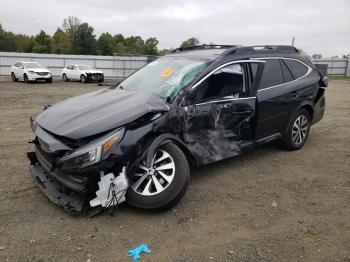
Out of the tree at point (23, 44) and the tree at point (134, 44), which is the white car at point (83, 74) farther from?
the tree at point (134, 44)

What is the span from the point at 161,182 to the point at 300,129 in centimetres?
323

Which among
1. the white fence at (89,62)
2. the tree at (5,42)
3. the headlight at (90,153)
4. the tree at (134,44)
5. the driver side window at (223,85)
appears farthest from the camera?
the tree at (134,44)

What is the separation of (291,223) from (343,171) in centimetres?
200

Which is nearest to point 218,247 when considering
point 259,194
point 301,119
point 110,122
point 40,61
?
point 259,194

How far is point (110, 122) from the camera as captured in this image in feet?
11.9

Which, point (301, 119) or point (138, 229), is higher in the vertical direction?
point (301, 119)

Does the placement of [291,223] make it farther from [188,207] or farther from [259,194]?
[188,207]

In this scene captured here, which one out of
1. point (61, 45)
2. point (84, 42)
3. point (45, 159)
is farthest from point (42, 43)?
point (45, 159)

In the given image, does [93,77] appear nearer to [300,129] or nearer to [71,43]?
[300,129]

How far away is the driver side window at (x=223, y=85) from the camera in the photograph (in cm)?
438

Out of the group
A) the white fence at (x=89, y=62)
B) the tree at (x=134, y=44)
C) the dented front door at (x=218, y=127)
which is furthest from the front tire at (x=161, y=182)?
the tree at (x=134, y=44)

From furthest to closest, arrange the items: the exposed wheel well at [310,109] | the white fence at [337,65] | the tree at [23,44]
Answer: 1. the tree at [23,44]
2. the white fence at [337,65]
3. the exposed wheel well at [310,109]

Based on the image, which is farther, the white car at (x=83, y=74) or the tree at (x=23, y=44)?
the tree at (x=23, y=44)

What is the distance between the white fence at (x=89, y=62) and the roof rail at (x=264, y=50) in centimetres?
2779
